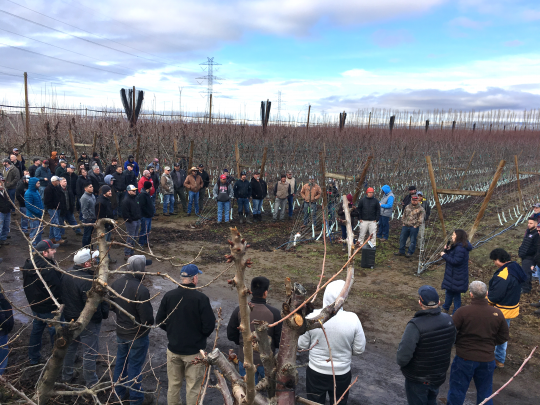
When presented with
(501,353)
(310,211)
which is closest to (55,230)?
(310,211)

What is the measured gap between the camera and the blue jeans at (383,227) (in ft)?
31.4

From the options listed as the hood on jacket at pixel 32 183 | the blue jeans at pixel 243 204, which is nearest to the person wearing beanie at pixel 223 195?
the blue jeans at pixel 243 204

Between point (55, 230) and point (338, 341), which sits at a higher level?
point (338, 341)

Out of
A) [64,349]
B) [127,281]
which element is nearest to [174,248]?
[127,281]

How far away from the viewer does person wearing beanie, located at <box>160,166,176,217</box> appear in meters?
10.6

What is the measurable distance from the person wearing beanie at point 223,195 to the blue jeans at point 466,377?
769cm

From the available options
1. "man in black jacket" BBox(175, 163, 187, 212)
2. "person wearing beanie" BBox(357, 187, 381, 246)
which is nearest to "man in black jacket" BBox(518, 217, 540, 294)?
"person wearing beanie" BBox(357, 187, 381, 246)

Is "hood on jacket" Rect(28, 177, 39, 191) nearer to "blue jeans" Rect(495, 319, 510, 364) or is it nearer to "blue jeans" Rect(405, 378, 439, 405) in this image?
"blue jeans" Rect(405, 378, 439, 405)

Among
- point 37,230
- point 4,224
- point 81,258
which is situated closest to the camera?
point 37,230

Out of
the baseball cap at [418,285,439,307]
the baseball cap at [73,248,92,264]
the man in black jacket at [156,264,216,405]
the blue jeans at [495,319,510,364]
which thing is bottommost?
the blue jeans at [495,319,510,364]

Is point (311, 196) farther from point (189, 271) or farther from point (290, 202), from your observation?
point (189, 271)

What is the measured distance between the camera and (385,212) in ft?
30.8

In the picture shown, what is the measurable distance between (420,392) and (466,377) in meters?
0.71

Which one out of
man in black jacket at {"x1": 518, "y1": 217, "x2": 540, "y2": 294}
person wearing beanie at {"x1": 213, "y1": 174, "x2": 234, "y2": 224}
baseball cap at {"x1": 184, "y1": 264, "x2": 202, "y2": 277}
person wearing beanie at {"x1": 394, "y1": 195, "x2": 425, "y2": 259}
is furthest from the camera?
person wearing beanie at {"x1": 213, "y1": 174, "x2": 234, "y2": 224}
